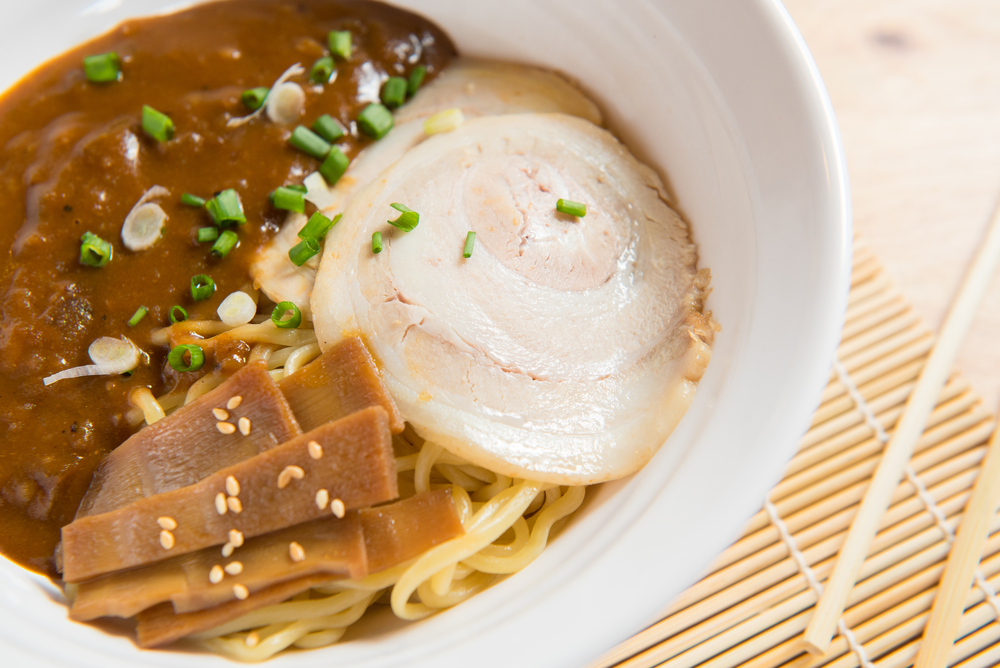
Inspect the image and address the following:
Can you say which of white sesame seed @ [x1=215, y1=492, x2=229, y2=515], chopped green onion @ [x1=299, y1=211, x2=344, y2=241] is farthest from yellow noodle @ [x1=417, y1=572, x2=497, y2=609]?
chopped green onion @ [x1=299, y1=211, x2=344, y2=241]

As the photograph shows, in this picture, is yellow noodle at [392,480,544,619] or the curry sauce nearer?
yellow noodle at [392,480,544,619]

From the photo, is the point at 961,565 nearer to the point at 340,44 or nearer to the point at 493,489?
the point at 493,489

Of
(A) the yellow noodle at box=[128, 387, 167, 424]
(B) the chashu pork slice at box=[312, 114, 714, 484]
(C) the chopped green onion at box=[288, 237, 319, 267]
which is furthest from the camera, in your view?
(C) the chopped green onion at box=[288, 237, 319, 267]

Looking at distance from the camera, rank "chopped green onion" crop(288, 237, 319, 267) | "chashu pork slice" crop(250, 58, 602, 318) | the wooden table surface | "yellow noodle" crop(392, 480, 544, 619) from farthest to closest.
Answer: the wooden table surface
"chashu pork slice" crop(250, 58, 602, 318)
"chopped green onion" crop(288, 237, 319, 267)
"yellow noodle" crop(392, 480, 544, 619)

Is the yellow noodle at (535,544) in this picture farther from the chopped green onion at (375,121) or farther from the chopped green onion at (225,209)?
the chopped green onion at (375,121)

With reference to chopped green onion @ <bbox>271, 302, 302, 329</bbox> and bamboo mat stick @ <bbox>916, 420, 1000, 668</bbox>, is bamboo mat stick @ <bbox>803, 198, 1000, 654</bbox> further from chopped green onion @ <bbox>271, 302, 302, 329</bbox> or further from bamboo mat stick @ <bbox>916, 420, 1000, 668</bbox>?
chopped green onion @ <bbox>271, 302, 302, 329</bbox>

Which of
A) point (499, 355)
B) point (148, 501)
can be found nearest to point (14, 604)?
point (148, 501)

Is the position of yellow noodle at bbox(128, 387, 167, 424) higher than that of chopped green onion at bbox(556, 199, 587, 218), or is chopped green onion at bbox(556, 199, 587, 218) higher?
chopped green onion at bbox(556, 199, 587, 218)

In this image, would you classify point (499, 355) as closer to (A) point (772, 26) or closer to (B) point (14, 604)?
(A) point (772, 26)

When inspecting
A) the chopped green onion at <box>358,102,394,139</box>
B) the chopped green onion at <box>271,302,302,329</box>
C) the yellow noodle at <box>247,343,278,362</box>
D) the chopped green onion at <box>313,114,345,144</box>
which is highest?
the chopped green onion at <box>358,102,394,139</box>
